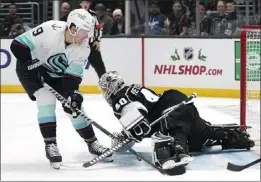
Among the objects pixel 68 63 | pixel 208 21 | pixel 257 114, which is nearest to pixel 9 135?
pixel 68 63

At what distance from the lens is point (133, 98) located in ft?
11.1

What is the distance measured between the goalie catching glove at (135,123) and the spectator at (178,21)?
396 centimetres

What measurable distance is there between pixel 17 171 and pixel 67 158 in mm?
431

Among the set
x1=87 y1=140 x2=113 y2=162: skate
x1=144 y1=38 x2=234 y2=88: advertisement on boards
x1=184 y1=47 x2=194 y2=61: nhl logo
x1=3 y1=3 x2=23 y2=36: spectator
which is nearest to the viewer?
x1=87 y1=140 x2=113 y2=162: skate

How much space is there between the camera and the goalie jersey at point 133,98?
10.9ft

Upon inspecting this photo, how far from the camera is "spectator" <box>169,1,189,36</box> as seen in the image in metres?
7.18

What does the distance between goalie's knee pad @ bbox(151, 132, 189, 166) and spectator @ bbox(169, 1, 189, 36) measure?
13.0 feet

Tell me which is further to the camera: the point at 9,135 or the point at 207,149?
the point at 9,135

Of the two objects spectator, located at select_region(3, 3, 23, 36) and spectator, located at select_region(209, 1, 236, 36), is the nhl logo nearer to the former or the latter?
spectator, located at select_region(209, 1, 236, 36)

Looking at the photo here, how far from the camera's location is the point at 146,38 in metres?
7.03

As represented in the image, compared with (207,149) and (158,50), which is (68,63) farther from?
(158,50)

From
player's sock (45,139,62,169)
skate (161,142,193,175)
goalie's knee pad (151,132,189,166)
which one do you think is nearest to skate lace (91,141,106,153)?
player's sock (45,139,62,169)

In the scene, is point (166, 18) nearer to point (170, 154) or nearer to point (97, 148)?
point (97, 148)

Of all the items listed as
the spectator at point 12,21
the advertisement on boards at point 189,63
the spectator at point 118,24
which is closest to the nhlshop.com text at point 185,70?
the advertisement on boards at point 189,63
